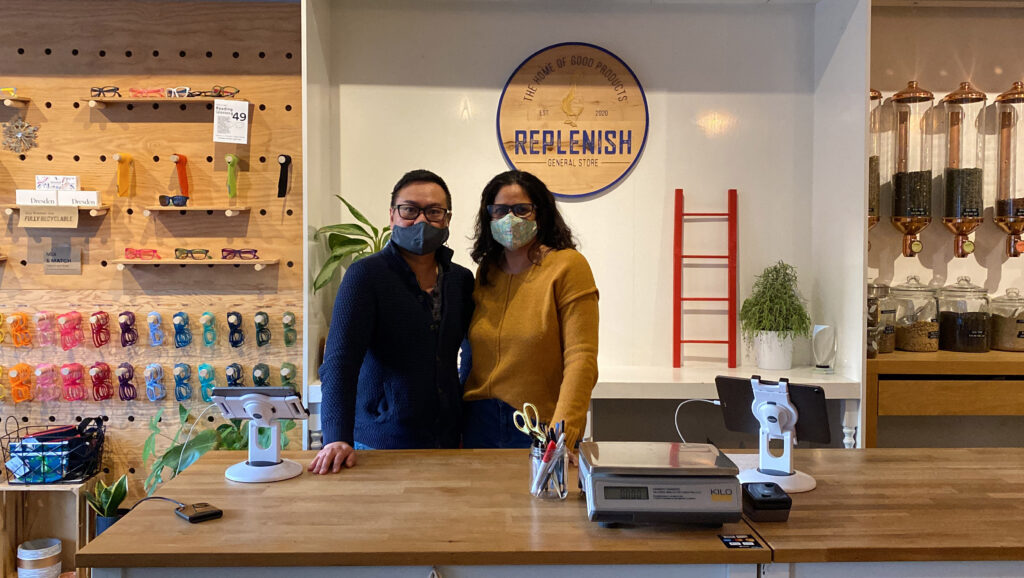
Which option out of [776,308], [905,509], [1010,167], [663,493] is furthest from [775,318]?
[663,493]

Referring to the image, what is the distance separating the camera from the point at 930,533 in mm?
1483

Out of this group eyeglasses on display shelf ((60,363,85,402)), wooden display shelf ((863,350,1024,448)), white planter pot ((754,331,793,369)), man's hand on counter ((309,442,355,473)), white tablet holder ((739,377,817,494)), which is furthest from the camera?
eyeglasses on display shelf ((60,363,85,402))

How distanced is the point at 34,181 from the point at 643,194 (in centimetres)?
300

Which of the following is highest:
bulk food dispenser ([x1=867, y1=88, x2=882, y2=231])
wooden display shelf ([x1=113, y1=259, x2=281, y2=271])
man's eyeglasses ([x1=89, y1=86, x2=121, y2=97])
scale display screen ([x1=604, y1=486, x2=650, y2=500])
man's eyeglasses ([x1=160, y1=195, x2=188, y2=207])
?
man's eyeglasses ([x1=89, y1=86, x2=121, y2=97])

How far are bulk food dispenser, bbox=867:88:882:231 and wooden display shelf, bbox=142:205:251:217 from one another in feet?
9.71

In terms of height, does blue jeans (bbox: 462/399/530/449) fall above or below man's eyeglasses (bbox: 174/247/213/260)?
below

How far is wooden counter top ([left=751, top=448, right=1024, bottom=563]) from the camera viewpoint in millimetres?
1421

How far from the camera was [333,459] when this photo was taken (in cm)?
192

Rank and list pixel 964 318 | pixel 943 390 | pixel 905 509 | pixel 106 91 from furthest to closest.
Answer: pixel 106 91 → pixel 964 318 → pixel 943 390 → pixel 905 509

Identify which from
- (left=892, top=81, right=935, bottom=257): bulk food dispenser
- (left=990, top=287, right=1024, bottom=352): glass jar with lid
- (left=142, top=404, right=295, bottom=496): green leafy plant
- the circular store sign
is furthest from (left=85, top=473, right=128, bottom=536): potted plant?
(left=990, top=287, right=1024, bottom=352): glass jar with lid

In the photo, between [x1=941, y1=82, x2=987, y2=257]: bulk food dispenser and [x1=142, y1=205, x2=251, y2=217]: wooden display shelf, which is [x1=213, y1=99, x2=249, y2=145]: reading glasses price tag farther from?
[x1=941, y1=82, x2=987, y2=257]: bulk food dispenser

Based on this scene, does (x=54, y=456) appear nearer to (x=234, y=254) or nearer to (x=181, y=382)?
(x=181, y=382)

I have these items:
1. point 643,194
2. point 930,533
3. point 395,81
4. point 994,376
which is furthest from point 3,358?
point 994,376

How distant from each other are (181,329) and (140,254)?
1.40ft
